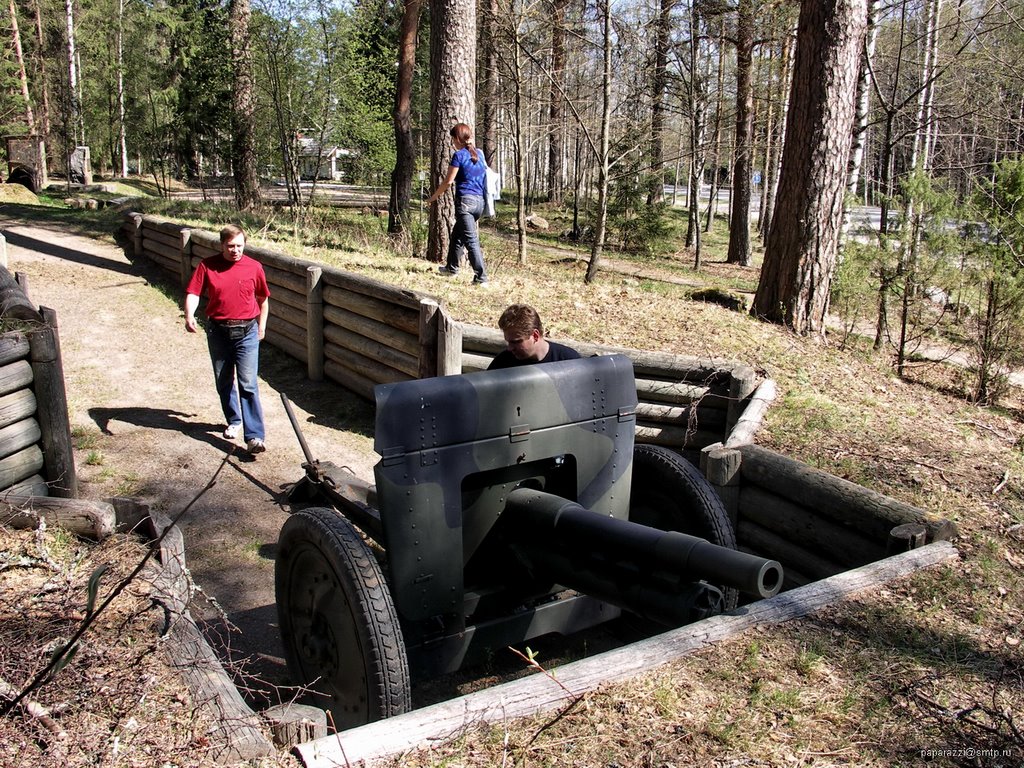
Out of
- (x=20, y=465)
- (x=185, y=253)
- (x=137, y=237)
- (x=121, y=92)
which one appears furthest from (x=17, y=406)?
(x=121, y=92)

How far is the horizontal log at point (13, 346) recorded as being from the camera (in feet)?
16.5

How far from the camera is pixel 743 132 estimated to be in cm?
2058

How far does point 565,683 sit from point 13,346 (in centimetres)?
389

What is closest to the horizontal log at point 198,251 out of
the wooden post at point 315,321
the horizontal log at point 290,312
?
the horizontal log at point 290,312

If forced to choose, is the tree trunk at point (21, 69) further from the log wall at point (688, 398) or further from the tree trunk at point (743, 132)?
the log wall at point (688, 398)

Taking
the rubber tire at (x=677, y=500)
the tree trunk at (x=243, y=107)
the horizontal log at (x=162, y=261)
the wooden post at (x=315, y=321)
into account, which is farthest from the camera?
the tree trunk at (x=243, y=107)

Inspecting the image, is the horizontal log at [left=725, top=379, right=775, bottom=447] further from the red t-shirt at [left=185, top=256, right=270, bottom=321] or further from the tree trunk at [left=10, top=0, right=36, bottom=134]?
the tree trunk at [left=10, top=0, right=36, bottom=134]

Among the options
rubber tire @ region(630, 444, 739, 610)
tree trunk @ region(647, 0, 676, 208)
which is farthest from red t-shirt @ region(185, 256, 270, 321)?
tree trunk @ region(647, 0, 676, 208)

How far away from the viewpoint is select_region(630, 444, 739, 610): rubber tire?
4.31 meters

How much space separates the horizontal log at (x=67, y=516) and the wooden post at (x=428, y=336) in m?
3.42

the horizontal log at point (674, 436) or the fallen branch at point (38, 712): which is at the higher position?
the fallen branch at point (38, 712)

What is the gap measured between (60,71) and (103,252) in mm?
34119

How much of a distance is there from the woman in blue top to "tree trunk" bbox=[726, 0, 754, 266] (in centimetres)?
1052

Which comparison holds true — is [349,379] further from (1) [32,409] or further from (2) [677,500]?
(2) [677,500]
